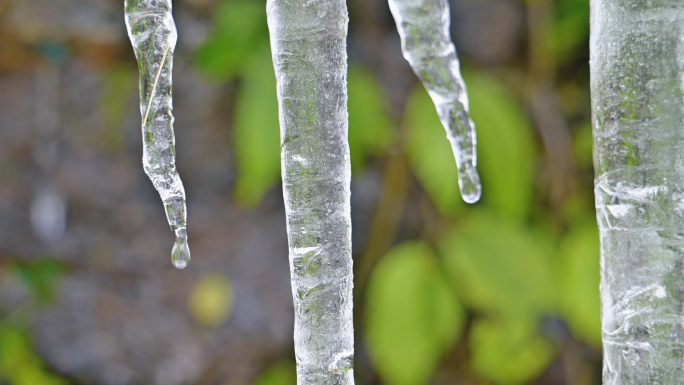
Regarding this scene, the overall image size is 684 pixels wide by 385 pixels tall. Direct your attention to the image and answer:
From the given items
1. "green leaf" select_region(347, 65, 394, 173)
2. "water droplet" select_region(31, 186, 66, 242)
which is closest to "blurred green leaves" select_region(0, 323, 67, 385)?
"water droplet" select_region(31, 186, 66, 242)

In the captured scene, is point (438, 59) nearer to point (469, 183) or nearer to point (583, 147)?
point (469, 183)

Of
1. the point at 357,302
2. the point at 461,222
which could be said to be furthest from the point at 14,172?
the point at 461,222

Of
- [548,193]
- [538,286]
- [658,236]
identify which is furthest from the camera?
[548,193]

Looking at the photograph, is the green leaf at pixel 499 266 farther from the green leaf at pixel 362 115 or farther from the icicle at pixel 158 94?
the icicle at pixel 158 94

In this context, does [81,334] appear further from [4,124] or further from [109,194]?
[4,124]

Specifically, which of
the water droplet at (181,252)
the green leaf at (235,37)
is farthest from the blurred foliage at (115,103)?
the water droplet at (181,252)

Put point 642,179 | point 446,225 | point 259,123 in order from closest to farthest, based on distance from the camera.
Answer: point 642,179 → point 259,123 → point 446,225

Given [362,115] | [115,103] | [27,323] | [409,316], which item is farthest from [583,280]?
[27,323]
